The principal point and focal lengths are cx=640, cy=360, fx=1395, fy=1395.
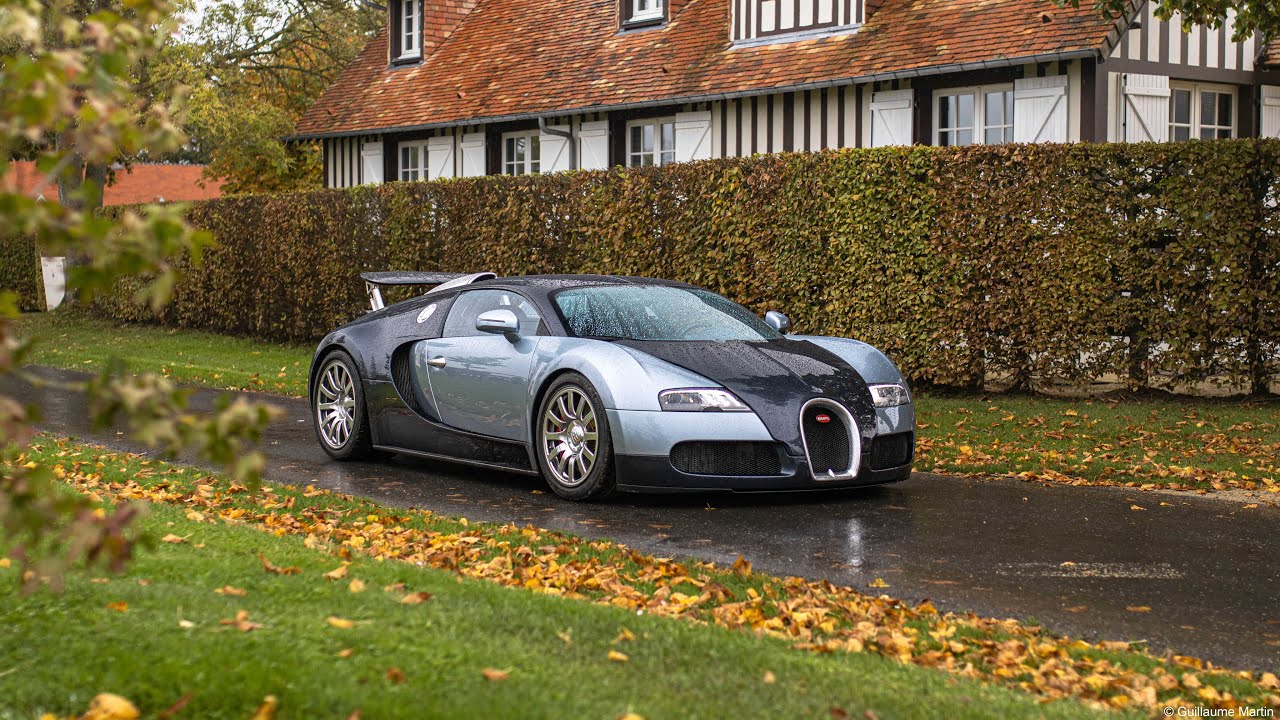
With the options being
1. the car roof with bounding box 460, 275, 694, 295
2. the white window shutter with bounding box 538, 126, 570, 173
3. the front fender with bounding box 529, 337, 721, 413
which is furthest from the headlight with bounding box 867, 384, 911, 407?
the white window shutter with bounding box 538, 126, 570, 173

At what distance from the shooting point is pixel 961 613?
5.77 meters

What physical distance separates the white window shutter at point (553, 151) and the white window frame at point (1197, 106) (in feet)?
34.9

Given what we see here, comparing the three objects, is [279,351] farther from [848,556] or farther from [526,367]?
[848,556]

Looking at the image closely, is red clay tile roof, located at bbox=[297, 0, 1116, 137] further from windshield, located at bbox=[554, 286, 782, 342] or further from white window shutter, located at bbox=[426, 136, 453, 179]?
windshield, located at bbox=[554, 286, 782, 342]

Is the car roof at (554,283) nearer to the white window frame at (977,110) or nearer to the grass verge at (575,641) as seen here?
the grass verge at (575,641)

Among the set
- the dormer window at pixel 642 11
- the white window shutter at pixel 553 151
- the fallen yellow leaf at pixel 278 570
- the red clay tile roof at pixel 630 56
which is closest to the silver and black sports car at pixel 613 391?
the fallen yellow leaf at pixel 278 570

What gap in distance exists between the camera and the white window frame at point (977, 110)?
1966cm

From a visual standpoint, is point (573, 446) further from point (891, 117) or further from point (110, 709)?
point (891, 117)

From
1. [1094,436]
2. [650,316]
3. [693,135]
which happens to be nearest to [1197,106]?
[693,135]

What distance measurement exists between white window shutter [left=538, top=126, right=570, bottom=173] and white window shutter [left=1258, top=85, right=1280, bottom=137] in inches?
465

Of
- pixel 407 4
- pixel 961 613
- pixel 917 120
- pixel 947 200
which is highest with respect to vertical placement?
pixel 407 4

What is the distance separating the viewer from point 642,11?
2589 centimetres

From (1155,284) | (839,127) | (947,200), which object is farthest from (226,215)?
(1155,284)

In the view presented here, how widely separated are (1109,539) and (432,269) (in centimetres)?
1432
